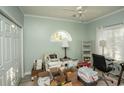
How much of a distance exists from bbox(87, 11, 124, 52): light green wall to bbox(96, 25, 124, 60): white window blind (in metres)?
0.18

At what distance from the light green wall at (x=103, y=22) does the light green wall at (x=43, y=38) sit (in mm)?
484

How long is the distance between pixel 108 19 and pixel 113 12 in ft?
1.10

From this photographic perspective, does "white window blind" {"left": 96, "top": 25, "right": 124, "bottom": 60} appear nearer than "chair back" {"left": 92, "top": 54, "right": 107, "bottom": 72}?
No

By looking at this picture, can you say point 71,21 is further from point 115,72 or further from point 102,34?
point 115,72

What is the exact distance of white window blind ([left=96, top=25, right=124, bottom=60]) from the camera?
353 centimetres

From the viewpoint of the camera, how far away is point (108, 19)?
13.0 feet

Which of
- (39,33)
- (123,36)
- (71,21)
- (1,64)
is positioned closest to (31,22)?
(39,33)

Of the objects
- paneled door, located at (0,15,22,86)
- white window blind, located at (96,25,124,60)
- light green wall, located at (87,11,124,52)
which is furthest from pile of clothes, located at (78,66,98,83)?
light green wall, located at (87,11,124,52)

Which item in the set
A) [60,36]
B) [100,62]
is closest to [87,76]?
[100,62]

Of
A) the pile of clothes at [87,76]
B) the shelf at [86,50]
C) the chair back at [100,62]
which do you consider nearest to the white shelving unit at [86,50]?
the shelf at [86,50]

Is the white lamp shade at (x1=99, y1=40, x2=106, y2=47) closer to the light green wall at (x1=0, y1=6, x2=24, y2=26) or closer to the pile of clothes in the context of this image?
the pile of clothes

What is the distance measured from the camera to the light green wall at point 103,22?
3516 millimetres

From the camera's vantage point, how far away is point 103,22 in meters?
4.21

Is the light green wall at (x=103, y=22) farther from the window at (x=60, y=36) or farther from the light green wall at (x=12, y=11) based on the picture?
the light green wall at (x=12, y=11)
